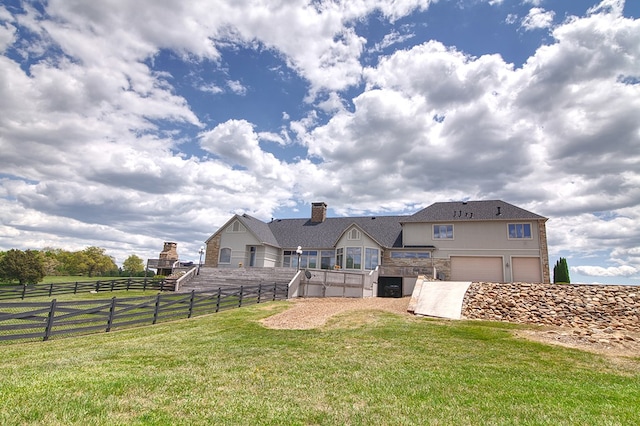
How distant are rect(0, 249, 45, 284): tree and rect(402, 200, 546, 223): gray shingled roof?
36458mm

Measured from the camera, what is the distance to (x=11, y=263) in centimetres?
3378

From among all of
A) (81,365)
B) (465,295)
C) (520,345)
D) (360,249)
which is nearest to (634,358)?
(520,345)

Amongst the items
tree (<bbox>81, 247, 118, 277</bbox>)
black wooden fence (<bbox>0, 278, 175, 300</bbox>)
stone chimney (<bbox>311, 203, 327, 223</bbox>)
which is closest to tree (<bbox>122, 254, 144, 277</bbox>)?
tree (<bbox>81, 247, 118, 277</bbox>)

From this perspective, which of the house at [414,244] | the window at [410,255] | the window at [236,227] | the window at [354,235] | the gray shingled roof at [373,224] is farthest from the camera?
the window at [236,227]

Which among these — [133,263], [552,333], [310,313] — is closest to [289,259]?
[310,313]

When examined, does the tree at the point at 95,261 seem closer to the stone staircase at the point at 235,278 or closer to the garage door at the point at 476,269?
the stone staircase at the point at 235,278

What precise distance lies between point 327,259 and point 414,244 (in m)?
8.37

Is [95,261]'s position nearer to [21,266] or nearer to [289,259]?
[21,266]

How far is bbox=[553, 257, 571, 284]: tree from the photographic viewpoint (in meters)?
29.3

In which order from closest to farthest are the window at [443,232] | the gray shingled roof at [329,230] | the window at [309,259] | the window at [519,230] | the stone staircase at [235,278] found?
the stone staircase at [235,278] < the window at [519,230] < the window at [443,232] < the gray shingled roof at [329,230] < the window at [309,259]

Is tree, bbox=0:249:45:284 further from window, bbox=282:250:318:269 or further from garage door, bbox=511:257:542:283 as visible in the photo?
garage door, bbox=511:257:542:283

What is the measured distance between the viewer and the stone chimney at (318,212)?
128 ft

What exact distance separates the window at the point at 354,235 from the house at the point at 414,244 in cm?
9

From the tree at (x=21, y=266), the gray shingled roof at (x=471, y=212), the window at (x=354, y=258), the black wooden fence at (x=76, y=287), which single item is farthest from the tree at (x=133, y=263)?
the gray shingled roof at (x=471, y=212)
